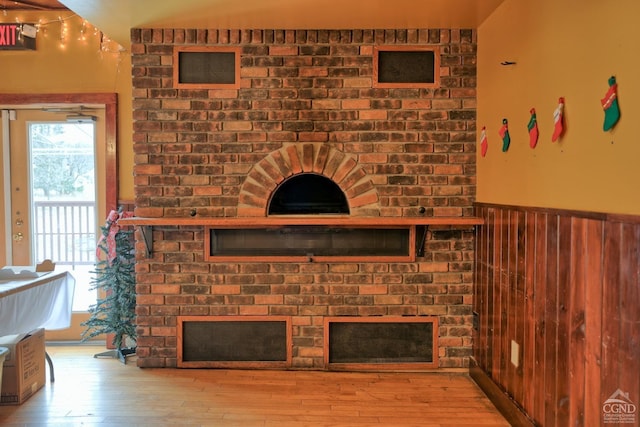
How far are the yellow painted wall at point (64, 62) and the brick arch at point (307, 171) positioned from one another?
4.55 ft

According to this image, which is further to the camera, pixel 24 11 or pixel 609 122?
pixel 24 11

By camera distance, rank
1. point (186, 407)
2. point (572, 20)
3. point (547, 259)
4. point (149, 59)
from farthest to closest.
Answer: point (149, 59)
point (186, 407)
point (547, 259)
point (572, 20)

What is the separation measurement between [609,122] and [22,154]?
4.14 meters

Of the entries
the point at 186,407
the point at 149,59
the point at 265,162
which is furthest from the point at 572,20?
the point at 186,407

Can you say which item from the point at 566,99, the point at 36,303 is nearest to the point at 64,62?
the point at 36,303

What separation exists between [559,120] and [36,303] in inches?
121

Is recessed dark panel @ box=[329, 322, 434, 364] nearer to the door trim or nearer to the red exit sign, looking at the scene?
the door trim

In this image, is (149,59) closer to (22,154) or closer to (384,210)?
(22,154)

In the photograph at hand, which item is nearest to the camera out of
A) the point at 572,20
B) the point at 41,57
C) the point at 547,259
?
the point at 572,20

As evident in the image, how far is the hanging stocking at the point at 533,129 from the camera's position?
2133mm

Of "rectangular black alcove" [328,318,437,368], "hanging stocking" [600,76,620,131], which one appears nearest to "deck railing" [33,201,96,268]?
"rectangular black alcove" [328,318,437,368]

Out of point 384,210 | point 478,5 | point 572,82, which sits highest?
point 478,5

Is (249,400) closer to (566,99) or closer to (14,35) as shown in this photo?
(566,99)

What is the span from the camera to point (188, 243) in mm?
3055
